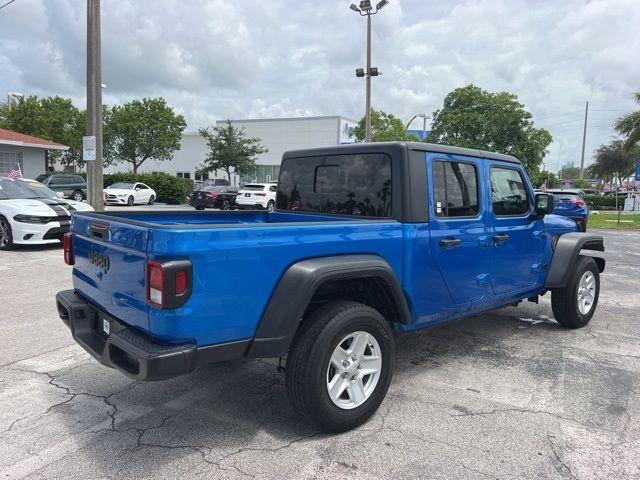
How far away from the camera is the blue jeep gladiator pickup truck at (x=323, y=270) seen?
2.59m

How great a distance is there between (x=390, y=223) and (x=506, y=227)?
→ 1556 millimetres

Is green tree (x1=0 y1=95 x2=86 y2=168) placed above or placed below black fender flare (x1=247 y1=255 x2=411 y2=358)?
above

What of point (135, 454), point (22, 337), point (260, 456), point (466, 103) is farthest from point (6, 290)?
point (466, 103)

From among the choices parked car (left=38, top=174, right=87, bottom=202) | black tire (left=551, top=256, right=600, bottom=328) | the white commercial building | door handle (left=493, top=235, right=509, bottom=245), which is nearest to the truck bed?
door handle (left=493, top=235, right=509, bottom=245)

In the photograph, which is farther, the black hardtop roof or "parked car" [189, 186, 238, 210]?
"parked car" [189, 186, 238, 210]

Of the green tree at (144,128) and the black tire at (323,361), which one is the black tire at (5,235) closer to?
the black tire at (323,361)

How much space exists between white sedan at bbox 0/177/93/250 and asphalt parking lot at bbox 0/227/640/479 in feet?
18.3

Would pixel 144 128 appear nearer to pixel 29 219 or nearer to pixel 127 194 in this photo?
pixel 127 194

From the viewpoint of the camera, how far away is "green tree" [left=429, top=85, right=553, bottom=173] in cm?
3216

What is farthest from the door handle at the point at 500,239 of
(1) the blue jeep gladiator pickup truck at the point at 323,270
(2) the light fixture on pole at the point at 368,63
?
(2) the light fixture on pole at the point at 368,63

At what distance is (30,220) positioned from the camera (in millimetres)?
10148

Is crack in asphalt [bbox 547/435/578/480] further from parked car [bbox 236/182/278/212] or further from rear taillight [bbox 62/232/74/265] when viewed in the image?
parked car [bbox 236/182/278/212]

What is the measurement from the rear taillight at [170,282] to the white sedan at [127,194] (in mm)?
25560

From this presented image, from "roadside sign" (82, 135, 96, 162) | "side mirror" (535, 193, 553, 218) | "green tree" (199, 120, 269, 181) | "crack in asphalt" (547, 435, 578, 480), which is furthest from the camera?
"green tree" (199, 120, 269, 181)
